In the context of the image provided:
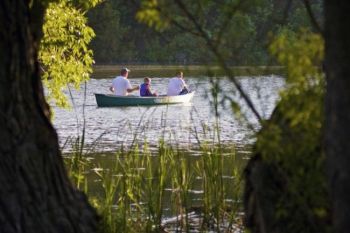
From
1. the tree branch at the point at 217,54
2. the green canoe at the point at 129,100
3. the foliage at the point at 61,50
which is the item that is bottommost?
the green canoe at the point at 129,100

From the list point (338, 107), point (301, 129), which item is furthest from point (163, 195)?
point (338, 107)

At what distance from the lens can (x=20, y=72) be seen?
5.09m

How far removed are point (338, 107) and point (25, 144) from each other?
2.04 meters

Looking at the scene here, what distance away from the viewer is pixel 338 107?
3488 millimetres

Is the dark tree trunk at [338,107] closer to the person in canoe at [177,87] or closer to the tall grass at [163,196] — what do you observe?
the tall grass at [163,196]

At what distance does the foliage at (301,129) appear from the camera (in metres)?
3.75

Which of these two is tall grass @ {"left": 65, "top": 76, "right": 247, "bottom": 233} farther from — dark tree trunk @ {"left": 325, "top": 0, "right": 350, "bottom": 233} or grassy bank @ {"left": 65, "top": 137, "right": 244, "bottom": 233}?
dark tree trunk @ {"left": 325, "top": 0, "right": 350, "bottom": 233}

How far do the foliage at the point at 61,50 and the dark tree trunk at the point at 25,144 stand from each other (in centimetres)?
653

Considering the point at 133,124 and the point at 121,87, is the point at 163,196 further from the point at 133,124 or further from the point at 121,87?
the point at 121,87

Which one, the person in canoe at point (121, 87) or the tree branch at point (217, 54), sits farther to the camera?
the person in canoe at point (121, 87)

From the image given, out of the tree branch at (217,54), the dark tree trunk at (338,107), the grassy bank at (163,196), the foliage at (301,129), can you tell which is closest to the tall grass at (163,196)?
the grassy bank at (163,196)

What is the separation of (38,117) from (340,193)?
208 cm

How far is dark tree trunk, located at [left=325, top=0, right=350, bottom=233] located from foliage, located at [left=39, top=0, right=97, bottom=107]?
328 inches

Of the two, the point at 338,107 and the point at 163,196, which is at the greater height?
the point at 338,107
